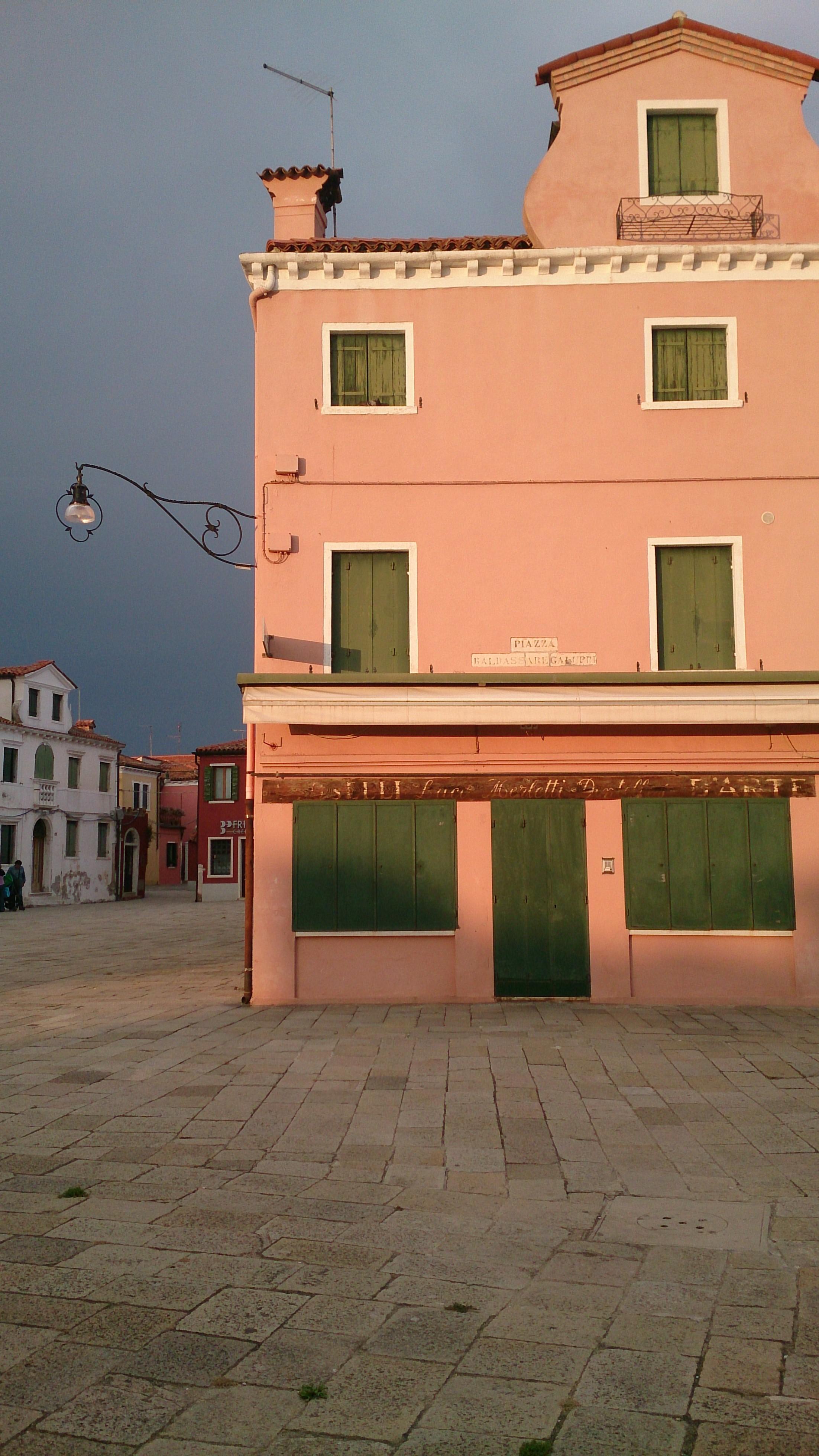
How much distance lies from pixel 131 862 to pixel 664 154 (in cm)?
4590

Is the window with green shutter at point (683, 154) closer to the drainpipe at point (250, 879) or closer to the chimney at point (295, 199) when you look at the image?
the chimney at point (295, 199)

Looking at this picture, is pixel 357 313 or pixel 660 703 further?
pixel 357 313

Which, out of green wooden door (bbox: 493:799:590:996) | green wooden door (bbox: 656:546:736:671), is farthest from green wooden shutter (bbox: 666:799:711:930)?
green wooden door (bbox: 656:546:736:671)

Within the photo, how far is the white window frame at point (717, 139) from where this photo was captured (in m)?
14.1

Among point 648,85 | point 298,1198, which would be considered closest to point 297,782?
point 298,1198

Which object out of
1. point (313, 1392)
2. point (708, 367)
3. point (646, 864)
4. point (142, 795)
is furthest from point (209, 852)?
point (313, 1392)

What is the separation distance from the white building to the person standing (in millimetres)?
3224

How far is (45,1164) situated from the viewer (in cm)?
674

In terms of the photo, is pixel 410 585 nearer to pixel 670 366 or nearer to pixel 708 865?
pixel 670 366

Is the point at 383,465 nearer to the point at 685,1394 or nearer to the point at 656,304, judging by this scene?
the point at 656,304

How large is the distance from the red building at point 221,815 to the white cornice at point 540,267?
32.0 meters

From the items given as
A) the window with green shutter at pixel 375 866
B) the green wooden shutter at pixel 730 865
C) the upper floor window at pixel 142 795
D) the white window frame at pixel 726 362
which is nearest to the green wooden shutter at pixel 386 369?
the white window frame at pixel 726 362

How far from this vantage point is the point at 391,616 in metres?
13.5

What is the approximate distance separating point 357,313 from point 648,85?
499 cm
